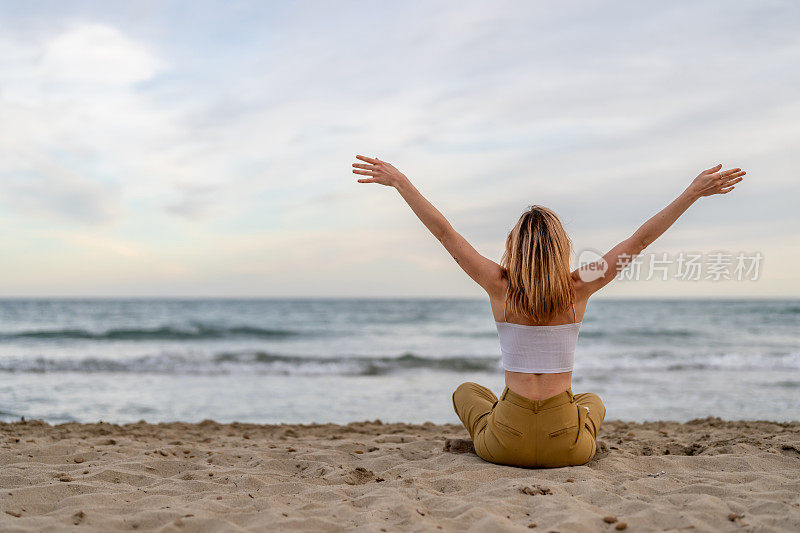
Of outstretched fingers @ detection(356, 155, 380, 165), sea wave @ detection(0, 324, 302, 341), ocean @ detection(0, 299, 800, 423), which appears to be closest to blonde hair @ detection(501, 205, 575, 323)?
outstretched fingers @ detection(356, 155, 380, 165)

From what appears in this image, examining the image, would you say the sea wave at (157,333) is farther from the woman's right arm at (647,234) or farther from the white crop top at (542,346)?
the woman's right arm at (647,234)

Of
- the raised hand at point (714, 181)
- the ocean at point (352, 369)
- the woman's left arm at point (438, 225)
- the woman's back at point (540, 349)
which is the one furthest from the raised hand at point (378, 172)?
the ocean at point (352, 369)

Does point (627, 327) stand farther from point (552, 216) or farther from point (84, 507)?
point (84, 507)

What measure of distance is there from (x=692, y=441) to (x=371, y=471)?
Result: 2679 mm

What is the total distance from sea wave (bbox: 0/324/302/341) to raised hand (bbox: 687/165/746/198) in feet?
58.5

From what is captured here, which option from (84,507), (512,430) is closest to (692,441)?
(512,430)

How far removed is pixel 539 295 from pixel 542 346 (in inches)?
13.3

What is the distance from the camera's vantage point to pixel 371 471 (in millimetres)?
3834

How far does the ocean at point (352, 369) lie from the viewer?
7.48 m

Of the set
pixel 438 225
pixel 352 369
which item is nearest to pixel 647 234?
pixel 438 225

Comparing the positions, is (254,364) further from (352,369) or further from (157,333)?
(157,333)

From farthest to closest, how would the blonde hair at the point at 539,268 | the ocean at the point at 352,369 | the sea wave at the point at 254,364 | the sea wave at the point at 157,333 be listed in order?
the sea wave at the point at 157,333
the sea wave at the point at 254,364
the ocean at the point at 352,369
the blonde hair at the point at 539,268

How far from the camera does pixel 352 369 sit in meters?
12.2

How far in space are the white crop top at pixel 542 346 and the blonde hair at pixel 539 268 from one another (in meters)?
Answer: 0.09
